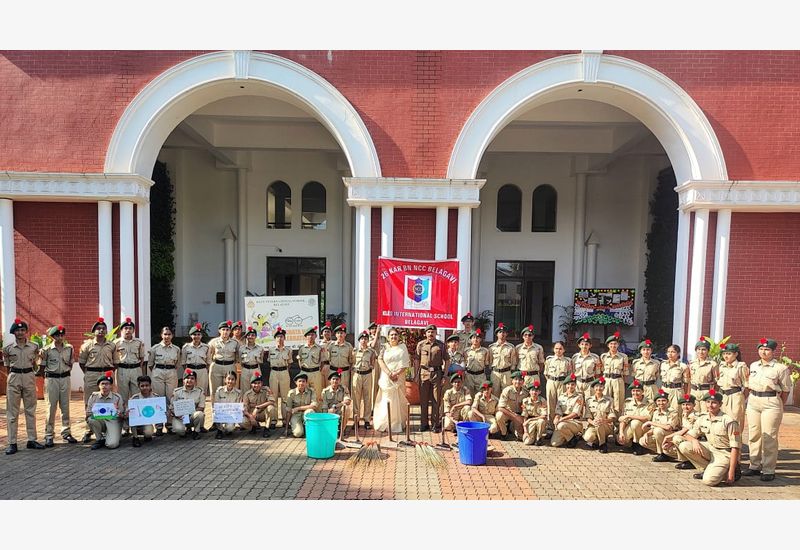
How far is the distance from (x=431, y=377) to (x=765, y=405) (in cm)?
466

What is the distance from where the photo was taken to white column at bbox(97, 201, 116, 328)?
938cm

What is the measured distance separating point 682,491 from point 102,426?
8.02 metres

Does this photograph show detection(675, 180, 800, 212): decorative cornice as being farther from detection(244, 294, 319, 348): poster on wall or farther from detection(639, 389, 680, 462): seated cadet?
detection(244, 294, 319, 348): poster on wall

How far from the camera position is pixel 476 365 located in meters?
8.06

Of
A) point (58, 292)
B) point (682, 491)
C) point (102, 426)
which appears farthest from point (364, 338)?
point (58, 292)

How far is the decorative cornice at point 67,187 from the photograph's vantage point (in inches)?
360

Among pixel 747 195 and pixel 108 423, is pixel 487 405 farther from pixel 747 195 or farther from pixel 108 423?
pixel 747 195

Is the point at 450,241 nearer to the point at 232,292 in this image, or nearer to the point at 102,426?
the point at 102,426

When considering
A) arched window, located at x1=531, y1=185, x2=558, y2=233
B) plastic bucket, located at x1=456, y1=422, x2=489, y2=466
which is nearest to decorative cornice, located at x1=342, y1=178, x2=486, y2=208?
plastic bucket, located at x1=456, y1=422, x2=489, y2=466

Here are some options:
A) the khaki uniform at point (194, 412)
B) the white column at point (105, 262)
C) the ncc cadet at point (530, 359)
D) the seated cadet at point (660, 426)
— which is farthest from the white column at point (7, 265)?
the seated cadet at point (660, 426)

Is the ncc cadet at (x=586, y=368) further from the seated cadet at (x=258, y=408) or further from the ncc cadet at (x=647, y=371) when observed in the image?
the seated cadet at (x=258, y=408)

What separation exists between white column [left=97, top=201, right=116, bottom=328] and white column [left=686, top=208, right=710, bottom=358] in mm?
11654

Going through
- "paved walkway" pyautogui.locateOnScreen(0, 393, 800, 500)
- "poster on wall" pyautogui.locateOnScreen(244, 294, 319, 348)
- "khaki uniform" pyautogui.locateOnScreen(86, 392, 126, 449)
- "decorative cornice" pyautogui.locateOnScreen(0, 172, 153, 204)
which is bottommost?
"paved walkway" pyautogui.locateOnScreen(0, 393, 800, 500)

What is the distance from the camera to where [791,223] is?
9.34 m
